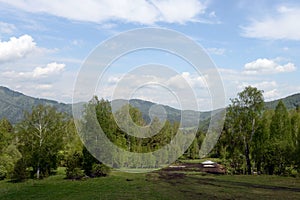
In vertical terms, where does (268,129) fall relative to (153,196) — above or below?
above

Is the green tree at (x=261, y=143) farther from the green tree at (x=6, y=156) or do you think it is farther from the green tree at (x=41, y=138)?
the green tree at (x=6, y=156)

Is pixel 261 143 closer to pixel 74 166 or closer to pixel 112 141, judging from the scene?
pixel 112 141

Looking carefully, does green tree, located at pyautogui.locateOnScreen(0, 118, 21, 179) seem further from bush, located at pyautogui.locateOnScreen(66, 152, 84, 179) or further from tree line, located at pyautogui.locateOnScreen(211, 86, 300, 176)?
tree line, located at pyautogui.locateOnScreen(211, 86, 300, 176)

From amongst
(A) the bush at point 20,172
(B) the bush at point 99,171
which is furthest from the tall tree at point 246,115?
(A) the bush at point 20,172

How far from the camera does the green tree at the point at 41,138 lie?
3809cm

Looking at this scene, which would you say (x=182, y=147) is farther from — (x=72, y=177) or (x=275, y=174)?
(x=72, y=177)

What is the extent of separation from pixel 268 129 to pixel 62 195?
2628 cm

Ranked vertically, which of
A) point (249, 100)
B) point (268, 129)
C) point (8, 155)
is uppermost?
point (249, 100)

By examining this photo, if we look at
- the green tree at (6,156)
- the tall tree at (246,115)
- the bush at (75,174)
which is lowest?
the bush at (75,174)

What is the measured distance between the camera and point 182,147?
190ft

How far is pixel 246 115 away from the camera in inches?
1647

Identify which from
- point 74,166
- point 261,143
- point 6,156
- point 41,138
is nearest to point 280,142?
point 261,143

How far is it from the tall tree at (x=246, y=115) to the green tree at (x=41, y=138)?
2134 centimetres

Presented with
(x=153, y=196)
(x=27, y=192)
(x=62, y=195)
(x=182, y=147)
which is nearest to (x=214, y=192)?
(x=153, y=196)
